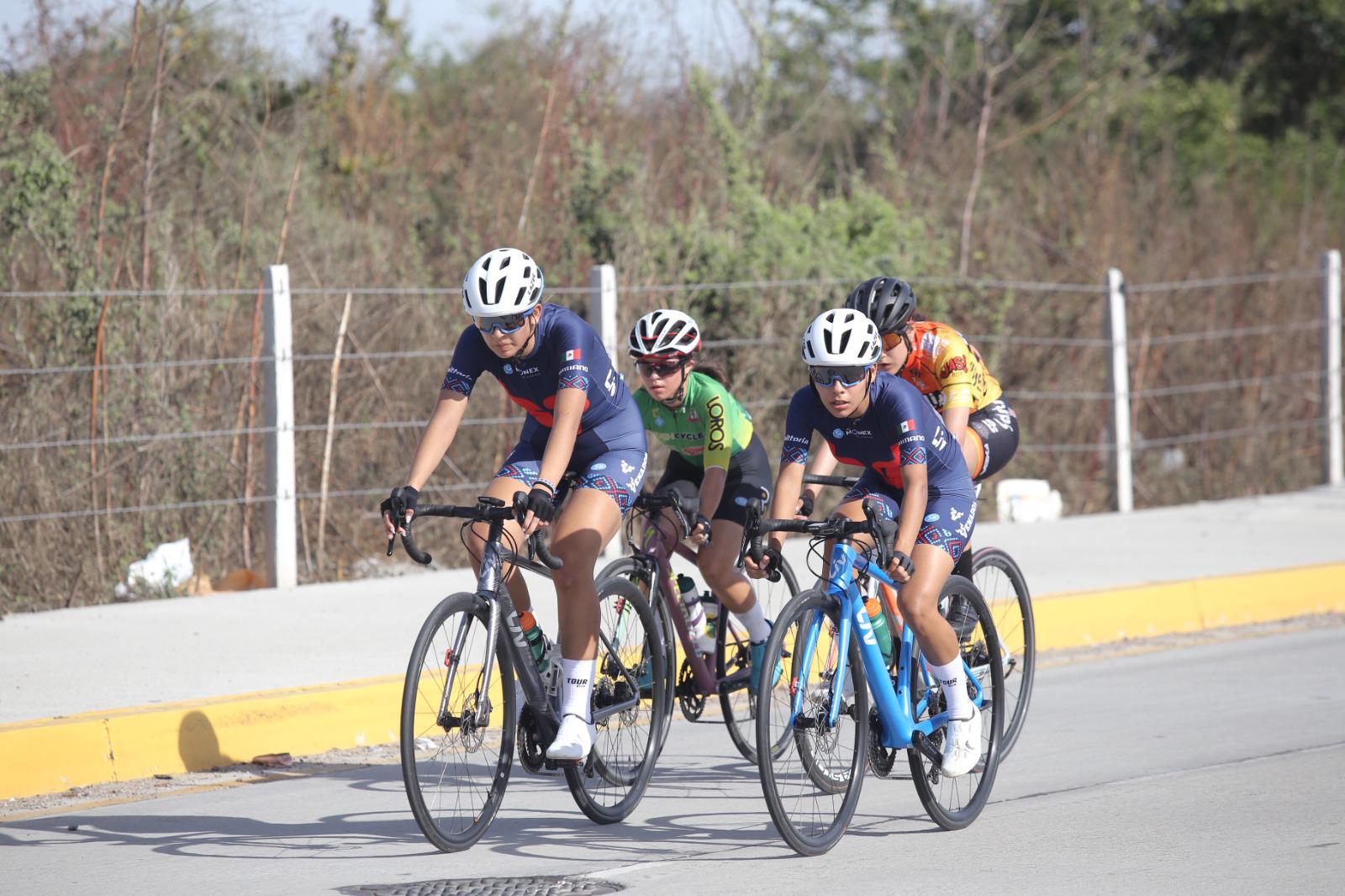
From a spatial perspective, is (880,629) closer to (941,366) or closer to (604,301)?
(941,366)

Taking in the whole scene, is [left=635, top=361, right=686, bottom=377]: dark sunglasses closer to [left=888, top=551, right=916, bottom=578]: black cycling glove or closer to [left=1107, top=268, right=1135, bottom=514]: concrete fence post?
[left=888, top=551, right=916, bottom=578]: black cycling glove

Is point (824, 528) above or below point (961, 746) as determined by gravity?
above

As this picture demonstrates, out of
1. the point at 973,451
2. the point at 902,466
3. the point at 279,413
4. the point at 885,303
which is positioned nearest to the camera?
the point at 902,466

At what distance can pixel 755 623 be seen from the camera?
298 inches

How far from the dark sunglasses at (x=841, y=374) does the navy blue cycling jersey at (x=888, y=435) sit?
0.15 m

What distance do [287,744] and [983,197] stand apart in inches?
458

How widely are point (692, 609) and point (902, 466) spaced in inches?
58.9

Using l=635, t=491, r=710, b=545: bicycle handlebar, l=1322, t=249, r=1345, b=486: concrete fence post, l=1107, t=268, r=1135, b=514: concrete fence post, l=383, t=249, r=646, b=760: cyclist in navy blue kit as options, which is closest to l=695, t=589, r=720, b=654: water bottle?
l=635, t=491, r=710, b=545: bicycle handlebar

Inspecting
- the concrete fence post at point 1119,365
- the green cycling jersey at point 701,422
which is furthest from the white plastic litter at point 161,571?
the concrete fence post at point 1119,365

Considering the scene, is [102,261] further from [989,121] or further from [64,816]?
[989,121]

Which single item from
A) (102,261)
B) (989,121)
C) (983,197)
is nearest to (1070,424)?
(983,197)

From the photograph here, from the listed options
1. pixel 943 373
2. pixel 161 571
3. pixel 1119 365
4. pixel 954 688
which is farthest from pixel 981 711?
pixel 1119 365

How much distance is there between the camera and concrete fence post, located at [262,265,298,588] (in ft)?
35.5

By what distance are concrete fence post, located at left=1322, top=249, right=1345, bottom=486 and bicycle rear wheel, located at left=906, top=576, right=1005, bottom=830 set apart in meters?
11.0
